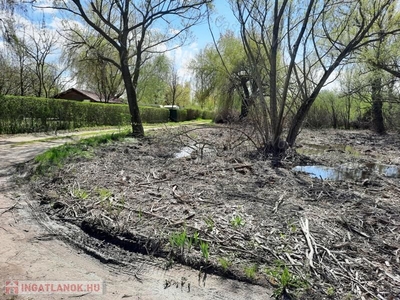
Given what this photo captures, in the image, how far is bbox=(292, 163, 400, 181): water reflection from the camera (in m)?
6.34

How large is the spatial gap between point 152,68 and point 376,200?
3287 centimetres

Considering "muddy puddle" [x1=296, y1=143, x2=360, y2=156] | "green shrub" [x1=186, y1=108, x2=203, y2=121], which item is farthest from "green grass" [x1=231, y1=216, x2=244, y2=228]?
"green shrub" [x1=186, y1=108, x2=203, y2=121]

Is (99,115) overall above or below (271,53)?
below

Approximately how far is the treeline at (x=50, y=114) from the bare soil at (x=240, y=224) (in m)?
8.48

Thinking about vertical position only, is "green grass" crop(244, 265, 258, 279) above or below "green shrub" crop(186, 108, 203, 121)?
below

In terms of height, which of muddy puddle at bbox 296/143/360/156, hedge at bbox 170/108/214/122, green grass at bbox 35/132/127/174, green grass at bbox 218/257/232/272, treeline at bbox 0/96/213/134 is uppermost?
hedge at bbox 170/108/214/122

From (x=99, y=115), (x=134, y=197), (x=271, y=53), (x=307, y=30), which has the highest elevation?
(x=307, y=30)

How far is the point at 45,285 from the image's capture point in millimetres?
2178

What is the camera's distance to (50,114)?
564 inches

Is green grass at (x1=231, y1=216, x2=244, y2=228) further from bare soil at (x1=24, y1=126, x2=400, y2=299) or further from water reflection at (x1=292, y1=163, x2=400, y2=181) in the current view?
water reflection at (x1=292, y1=163, x2=400, y2=181)

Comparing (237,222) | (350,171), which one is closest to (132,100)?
(350,171)

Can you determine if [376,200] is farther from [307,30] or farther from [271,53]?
[307,30]

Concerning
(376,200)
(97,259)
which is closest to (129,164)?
(97,259)

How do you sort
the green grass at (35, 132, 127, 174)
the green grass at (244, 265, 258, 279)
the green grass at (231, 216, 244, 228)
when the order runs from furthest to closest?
the green grass at (35, 132, 127, 174)
the green grass at (231, 216, 244, 228)
the green grass at (244, 265, 258, 279)
